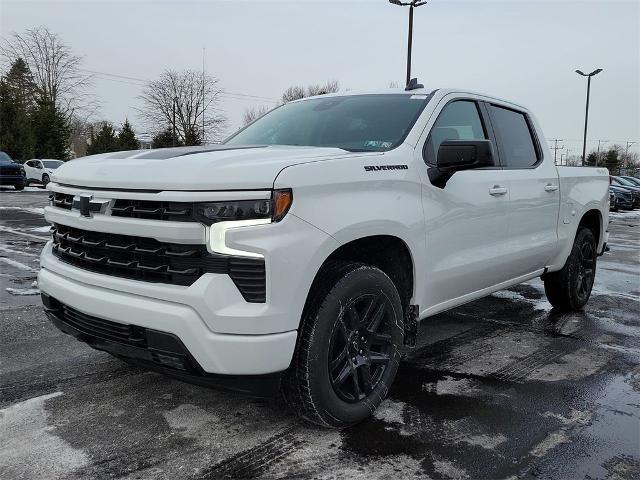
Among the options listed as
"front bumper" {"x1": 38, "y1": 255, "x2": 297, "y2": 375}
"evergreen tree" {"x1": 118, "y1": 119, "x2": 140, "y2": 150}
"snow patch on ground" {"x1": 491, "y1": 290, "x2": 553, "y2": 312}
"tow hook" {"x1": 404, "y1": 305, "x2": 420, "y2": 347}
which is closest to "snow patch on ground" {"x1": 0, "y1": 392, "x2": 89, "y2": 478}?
"front bumper" {"x1": 38, "y1": 255, "x2": 297, "y2": 375}

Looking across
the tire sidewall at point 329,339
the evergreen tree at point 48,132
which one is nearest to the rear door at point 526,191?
the tire sidewall at point 329,339

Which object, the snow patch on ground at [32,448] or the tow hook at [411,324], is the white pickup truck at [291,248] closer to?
the tow hook at [411,324]

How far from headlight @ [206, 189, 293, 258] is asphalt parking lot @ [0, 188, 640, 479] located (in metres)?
0.98

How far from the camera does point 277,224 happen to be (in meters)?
2.46

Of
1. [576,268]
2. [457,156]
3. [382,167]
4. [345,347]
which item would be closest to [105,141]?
[576,268]

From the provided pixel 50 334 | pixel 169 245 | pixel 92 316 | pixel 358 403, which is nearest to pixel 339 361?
pixel 358 403

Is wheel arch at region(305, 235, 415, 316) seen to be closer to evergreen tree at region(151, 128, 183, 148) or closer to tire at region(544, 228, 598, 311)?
tire at region(544, 228, 598, 311)

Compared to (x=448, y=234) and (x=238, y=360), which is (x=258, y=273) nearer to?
(x=238, y=360)

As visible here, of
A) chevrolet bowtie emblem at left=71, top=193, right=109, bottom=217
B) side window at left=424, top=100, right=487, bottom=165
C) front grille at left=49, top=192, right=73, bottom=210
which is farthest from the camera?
side window at left=424, top=100, right=487, bottom=165

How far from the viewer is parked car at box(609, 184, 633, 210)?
85.7 ft

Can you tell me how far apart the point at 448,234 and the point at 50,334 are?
3132 millimetres

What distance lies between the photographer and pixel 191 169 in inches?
97.7

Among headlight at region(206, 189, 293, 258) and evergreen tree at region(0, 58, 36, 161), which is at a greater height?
evergreen tree at region(0, 58, 36, 161)

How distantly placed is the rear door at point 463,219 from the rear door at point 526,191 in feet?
0.49
